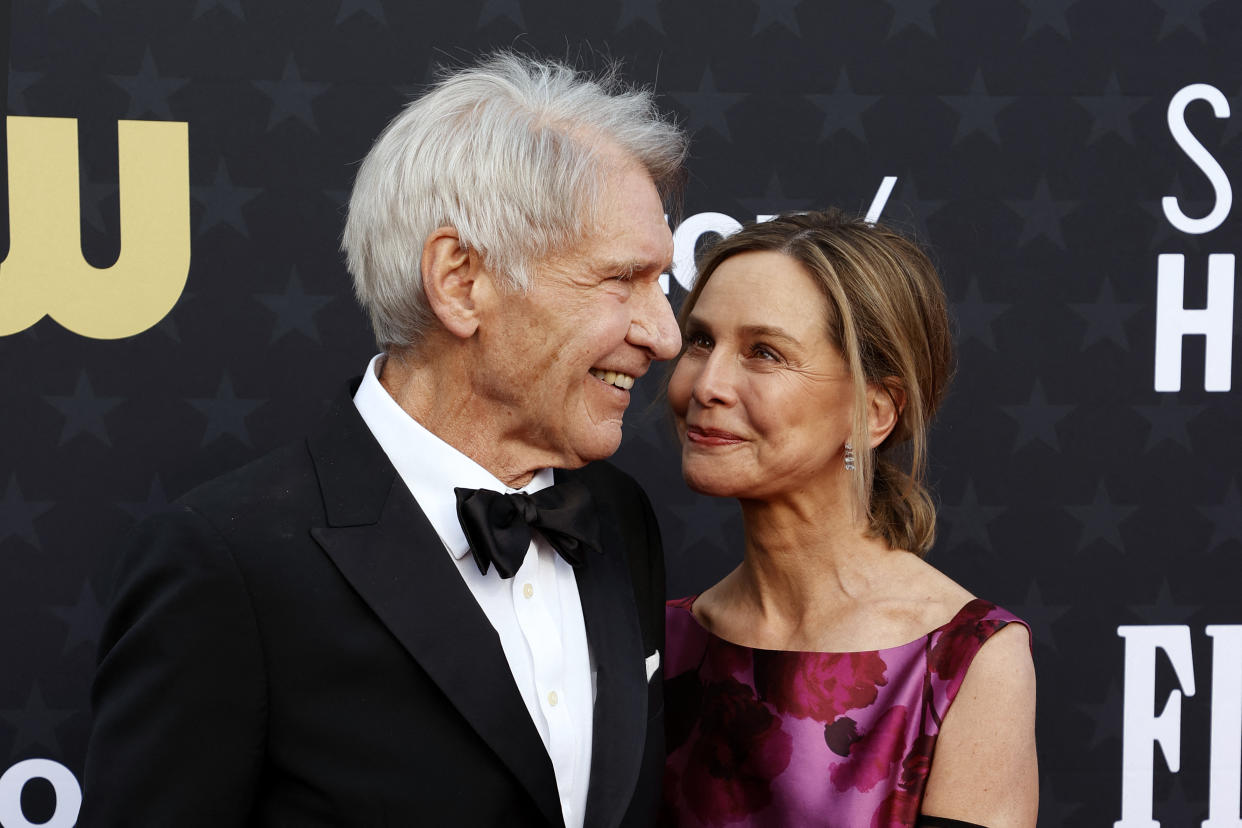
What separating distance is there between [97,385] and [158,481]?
0.21 metres

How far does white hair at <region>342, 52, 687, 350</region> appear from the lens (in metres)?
1.30

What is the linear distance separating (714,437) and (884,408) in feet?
0.93

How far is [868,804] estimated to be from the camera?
5.07ft

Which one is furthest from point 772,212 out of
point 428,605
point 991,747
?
point 428,605

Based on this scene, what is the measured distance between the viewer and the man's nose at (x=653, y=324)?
54.9 inches

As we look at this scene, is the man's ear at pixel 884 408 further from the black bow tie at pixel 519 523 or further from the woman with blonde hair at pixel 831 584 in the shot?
the black bow tie at pixel 519 523

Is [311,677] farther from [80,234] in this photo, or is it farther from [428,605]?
[80,234]

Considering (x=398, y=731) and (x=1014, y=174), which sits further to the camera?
(x=1014, y=174)

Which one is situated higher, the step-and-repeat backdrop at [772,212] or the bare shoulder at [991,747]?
the step-and-repeat backdrop at [772,212]

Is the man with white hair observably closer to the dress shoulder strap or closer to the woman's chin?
the woman's chin

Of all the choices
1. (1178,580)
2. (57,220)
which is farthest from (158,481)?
(1178,580)

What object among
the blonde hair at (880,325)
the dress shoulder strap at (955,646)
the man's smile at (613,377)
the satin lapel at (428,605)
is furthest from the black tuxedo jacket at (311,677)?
the blonde hair at (880,325)

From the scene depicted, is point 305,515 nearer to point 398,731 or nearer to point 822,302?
point 398,731

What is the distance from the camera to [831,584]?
1737mm
